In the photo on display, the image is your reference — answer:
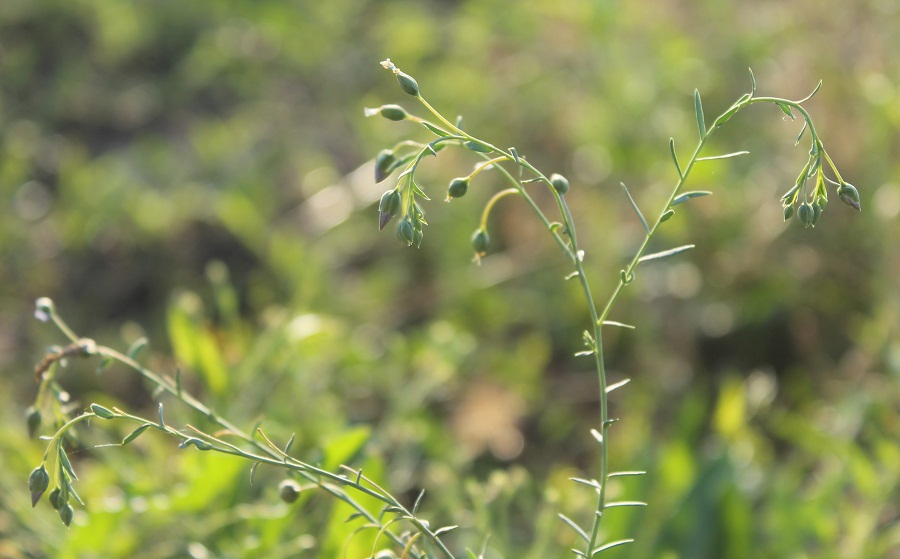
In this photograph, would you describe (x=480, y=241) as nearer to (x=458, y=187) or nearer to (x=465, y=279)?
(x=458, y=187)

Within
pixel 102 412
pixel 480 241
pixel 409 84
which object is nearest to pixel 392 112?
pixel 409 84

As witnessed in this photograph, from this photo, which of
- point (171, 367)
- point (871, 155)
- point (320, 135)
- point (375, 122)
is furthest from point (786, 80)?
point (171, 367)

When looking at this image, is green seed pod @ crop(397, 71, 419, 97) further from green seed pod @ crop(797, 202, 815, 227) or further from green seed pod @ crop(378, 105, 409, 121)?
green seed pod @ crop(797, 202, 815, 227)

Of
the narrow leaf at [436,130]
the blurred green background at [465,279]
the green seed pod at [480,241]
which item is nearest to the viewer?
the narrow leaf at [436,130]

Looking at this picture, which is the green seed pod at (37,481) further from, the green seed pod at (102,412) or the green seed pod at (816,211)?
the green seed pod at (816,211)

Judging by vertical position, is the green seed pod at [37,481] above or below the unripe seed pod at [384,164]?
below

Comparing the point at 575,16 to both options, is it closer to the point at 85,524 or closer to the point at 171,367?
the point at 171,367

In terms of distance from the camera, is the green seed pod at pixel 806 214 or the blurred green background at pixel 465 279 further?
the blurred green background at pixel 465 279

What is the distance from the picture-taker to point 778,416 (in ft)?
6.87

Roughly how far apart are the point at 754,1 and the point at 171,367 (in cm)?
191

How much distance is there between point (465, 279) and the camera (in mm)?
2346

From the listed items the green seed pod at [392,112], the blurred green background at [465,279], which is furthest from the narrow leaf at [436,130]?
the blurred green background at [465,279]

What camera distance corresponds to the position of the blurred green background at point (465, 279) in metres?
1.58

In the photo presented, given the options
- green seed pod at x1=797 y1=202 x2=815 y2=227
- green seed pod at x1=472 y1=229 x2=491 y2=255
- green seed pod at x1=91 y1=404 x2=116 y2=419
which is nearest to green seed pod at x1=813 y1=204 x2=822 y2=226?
green seed pod at x1=797 y1=202 x2=815 y2=227
